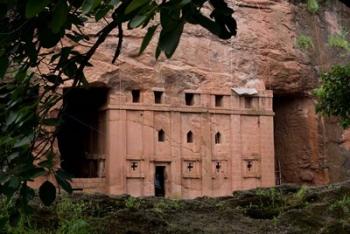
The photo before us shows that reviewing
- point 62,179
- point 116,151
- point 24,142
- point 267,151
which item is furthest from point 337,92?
point 267,151

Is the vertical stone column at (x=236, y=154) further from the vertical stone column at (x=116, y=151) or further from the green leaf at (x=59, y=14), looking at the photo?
the green leaf at (x=59, y=14)

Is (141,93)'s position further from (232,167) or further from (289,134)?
(289,134)

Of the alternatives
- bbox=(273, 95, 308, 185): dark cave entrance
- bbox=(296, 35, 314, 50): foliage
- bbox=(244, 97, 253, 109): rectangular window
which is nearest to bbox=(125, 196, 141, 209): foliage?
bbox=(244, 97, 253, 109): rectangular window

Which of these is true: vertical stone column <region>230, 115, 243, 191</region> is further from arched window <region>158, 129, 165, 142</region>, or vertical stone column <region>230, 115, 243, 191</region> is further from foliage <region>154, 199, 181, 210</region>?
foliage <region>154, 199, 181, 210</region>

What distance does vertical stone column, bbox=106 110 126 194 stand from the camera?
62.6 ft

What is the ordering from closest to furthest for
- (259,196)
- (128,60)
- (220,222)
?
(220,222), (259,196), (128,60)

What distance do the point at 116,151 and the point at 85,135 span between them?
2.48 meters

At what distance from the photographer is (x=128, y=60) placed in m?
19.7

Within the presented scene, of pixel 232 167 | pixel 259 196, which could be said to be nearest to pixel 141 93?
pixel 232 167

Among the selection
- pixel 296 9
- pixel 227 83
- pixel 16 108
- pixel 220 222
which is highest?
pixel 296 9

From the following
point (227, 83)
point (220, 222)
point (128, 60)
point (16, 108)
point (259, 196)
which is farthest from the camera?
point (227, 83)

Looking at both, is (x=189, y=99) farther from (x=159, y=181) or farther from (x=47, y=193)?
(x=47, y=193)

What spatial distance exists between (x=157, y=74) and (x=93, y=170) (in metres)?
3.36

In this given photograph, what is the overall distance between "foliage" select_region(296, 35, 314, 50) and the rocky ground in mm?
14946
